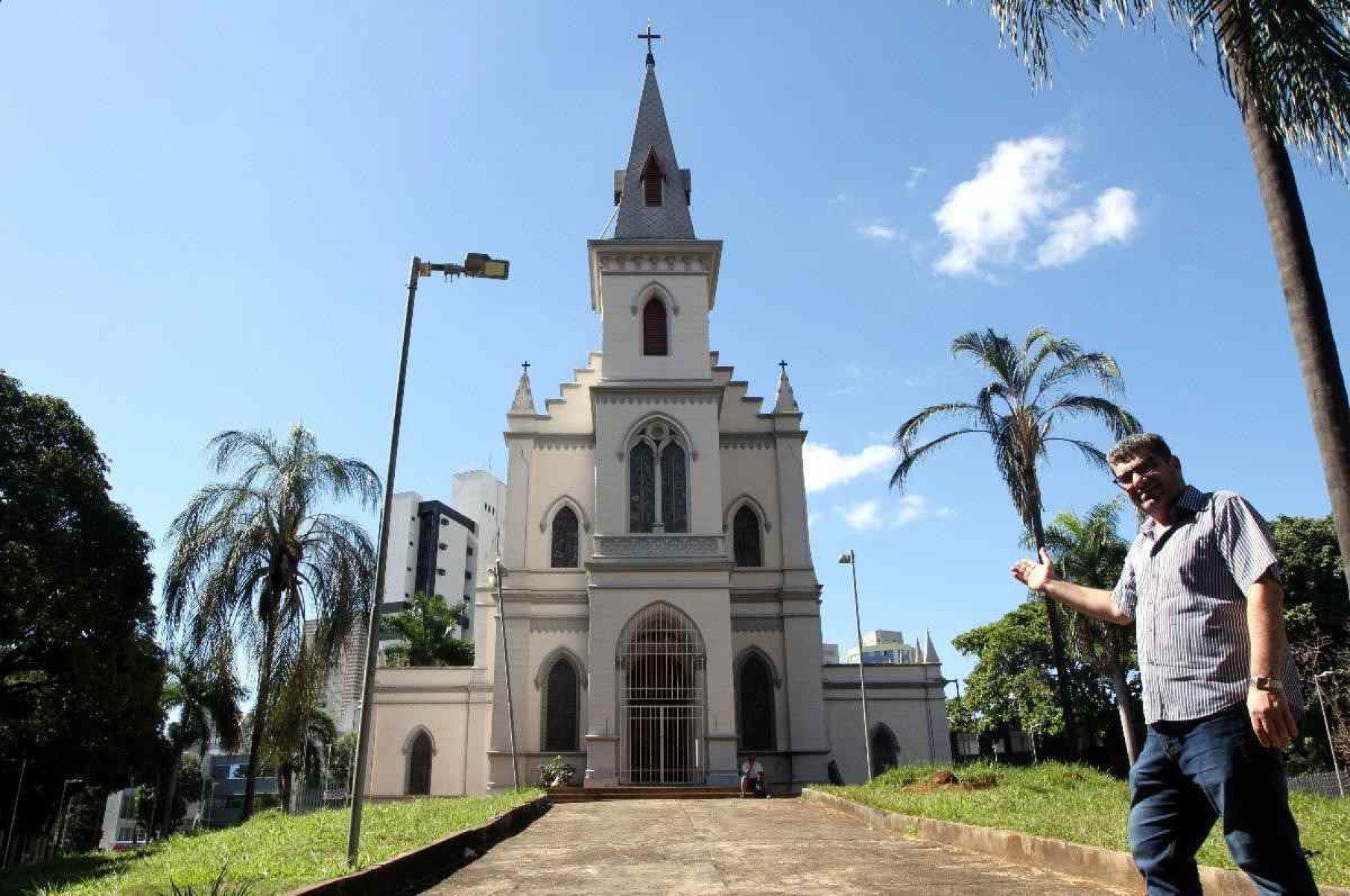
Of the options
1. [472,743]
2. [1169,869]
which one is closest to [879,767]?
[472,743]

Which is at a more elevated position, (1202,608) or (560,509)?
(560,509)

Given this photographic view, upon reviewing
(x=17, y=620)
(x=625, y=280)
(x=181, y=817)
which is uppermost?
(x=625, y=280)

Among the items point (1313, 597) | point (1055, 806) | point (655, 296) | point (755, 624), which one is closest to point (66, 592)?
point (755, 624)

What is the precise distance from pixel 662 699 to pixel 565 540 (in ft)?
19.2

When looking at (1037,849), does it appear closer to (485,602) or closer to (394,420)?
(394,420)

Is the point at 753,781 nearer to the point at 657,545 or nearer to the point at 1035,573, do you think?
the point at 657,545

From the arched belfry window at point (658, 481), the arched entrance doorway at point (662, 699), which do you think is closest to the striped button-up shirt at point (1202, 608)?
the arched entrance doorway at point (662, 699)

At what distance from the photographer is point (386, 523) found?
10.5 metres

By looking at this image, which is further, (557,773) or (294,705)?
(557,773)

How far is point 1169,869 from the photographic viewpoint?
3.50 m

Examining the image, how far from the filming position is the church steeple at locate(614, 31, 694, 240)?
31734 mm

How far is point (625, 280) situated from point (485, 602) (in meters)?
11.0

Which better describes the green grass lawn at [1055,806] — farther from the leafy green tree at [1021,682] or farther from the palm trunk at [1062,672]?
the leafy green tree at [1021,682]

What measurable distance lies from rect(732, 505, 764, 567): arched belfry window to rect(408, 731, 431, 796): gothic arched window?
1076 cm
